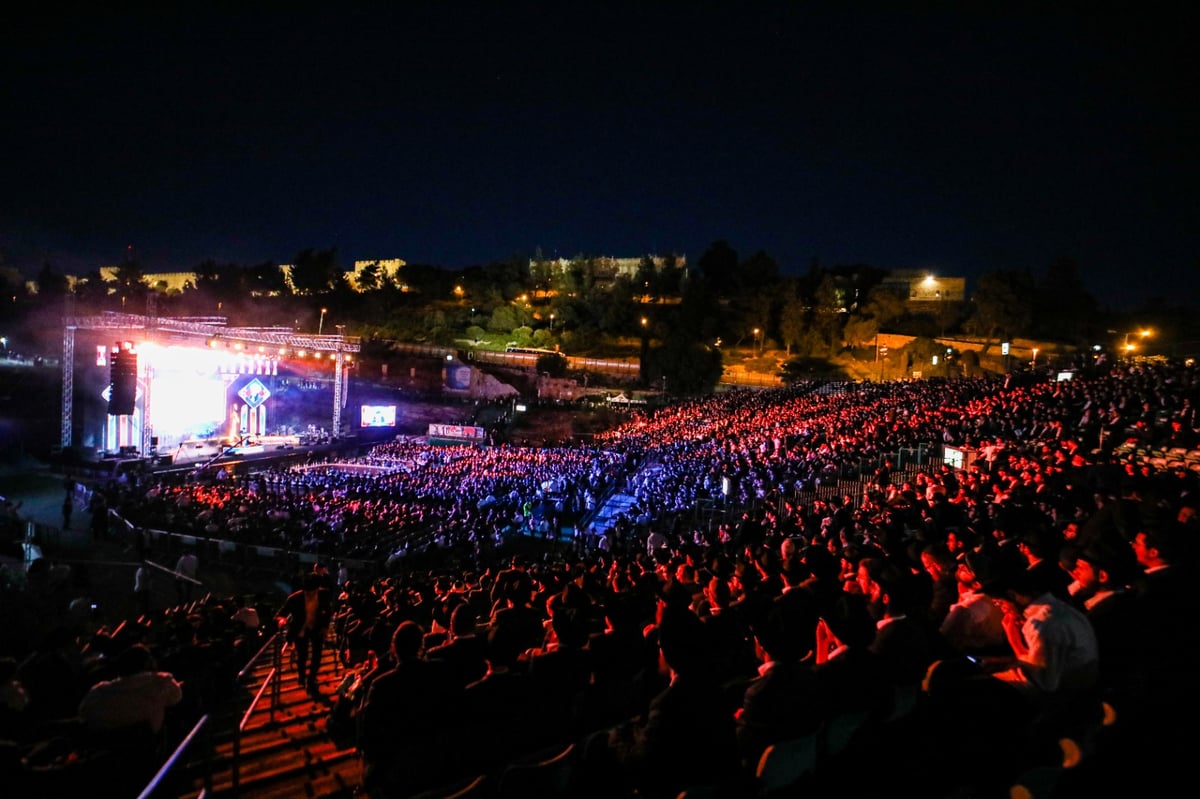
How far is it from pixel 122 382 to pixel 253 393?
10.7 m

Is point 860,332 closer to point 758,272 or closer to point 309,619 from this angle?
point 758,272

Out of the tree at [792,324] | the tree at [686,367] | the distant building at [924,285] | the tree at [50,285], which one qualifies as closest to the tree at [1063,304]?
the distant building at [924,285]

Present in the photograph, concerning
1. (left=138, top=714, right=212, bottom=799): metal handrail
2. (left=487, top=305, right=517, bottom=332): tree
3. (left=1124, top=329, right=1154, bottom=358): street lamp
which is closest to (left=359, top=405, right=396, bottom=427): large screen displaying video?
(left=487, top=305, right=517, bottom=332): tree

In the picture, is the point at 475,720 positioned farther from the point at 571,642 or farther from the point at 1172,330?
the point at 1172,330

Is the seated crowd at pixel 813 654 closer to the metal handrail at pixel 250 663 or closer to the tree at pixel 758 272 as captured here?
the metal handrail at pixel 250 663

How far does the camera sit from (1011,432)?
17203 millimetres

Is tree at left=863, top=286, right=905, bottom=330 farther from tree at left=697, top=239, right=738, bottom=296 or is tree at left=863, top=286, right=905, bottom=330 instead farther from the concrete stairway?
the concrete stairway

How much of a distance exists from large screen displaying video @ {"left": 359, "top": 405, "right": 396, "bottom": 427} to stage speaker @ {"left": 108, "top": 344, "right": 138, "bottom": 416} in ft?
55.1

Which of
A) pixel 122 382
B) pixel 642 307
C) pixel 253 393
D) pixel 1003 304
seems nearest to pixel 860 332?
pixel 1003 304

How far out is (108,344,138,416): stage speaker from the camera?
27.0 m

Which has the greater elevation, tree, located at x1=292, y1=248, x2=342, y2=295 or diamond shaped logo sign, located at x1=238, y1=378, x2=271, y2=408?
tree, located at x1=292, y1=248, x2=342, y2=295

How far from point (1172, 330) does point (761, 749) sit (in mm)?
81808

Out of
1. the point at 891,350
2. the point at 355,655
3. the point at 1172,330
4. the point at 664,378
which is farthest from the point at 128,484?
the point at 1172,330

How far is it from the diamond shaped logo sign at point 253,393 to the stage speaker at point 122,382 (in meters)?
9.10
